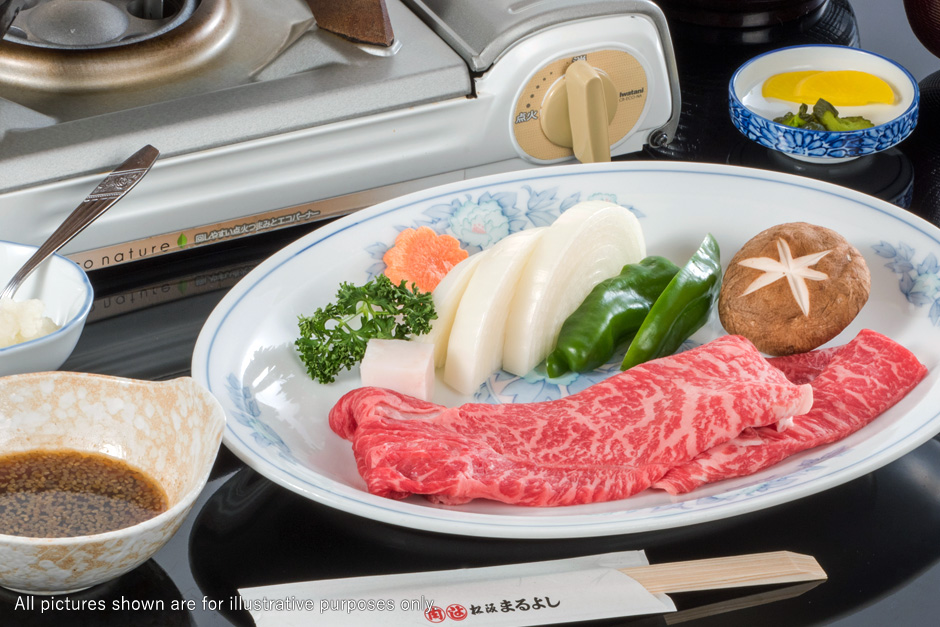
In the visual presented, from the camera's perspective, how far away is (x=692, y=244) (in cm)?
150

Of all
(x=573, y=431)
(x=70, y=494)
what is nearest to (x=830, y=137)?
(x=573, y=431)

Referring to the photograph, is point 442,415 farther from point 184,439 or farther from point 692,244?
point 692,244

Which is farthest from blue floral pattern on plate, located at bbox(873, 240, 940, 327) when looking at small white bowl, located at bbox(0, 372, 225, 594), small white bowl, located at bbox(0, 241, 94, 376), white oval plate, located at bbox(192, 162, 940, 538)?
small white bowl, located at bbox(0, 241, 94, 376)

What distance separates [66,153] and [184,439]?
49cm

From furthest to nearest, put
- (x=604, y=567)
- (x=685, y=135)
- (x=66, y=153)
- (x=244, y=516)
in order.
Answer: (x=685, y=135), (x=66, y=153), (x=244, y=516), (x=604, y=567)

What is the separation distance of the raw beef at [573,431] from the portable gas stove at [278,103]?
0.42 metres

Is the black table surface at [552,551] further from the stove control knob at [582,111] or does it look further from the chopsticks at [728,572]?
the stove control knob at [582,111]

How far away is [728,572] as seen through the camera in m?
0.97

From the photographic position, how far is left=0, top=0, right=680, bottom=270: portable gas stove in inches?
52.5

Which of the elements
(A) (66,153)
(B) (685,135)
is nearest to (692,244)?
(B) (685,135)

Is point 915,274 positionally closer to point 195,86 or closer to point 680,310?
point 680,310

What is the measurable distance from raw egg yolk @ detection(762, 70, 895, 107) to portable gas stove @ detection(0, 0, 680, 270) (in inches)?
12.3

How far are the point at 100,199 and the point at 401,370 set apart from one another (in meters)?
0.46

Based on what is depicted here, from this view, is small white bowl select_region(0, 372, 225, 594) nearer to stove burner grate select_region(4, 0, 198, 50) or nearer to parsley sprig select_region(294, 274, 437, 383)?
parsley sprig select_region(294, 274, 437, 383)
